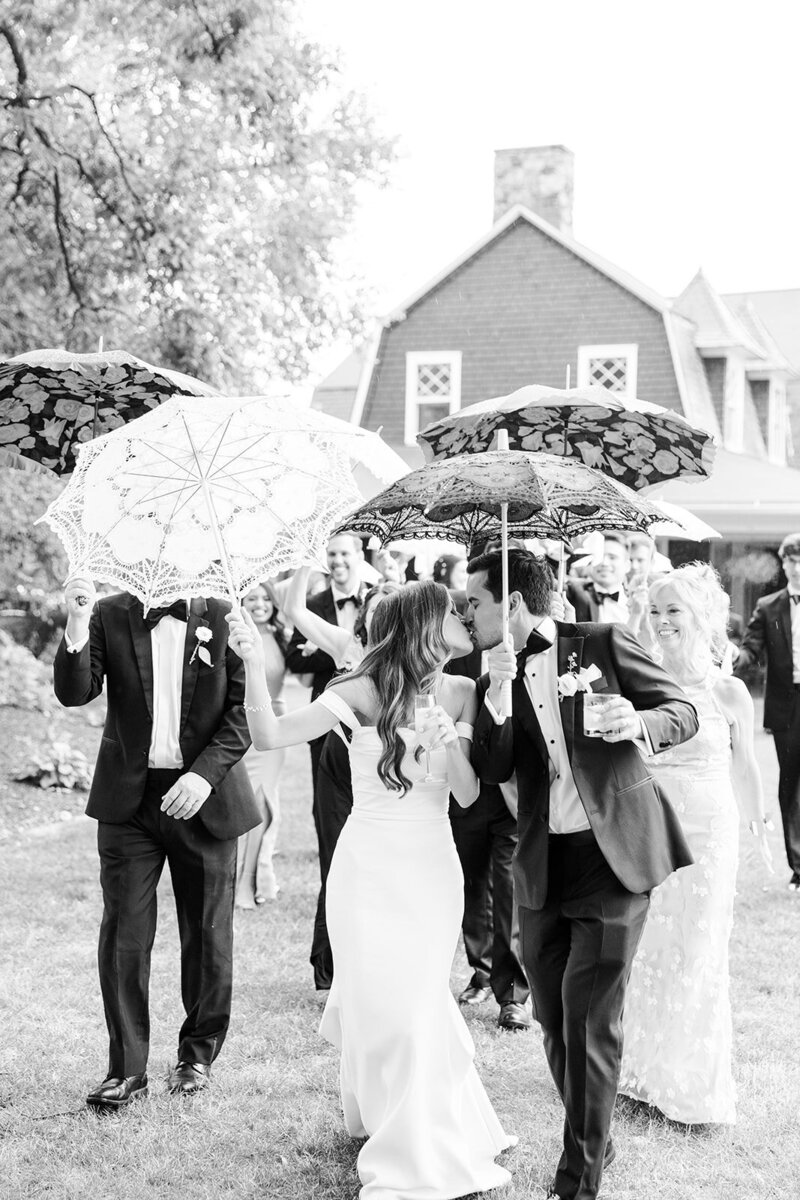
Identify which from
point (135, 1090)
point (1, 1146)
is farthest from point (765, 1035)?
point (1, 1146)

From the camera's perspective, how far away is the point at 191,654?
5234mm

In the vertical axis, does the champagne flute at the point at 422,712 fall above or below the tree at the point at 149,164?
below

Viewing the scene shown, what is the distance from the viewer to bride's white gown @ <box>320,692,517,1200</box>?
4125 millimetres

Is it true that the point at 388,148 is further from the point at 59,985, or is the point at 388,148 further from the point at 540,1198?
the point at 540,1198

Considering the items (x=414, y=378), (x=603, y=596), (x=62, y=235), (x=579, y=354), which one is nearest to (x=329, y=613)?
(x=603, y=596)

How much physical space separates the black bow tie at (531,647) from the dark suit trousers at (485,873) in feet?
7.35

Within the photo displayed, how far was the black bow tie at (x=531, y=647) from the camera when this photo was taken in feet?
14.3

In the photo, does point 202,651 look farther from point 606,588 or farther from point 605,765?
point 606,588

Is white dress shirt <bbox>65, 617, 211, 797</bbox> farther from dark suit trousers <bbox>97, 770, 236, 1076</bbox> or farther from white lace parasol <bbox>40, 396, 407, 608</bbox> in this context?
white lace parasol <bbox>40, 396, 407, 608</bbox>

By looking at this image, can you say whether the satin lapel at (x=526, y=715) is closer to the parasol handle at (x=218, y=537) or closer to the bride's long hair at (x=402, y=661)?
the bride's long hair at (x=402, y=661)

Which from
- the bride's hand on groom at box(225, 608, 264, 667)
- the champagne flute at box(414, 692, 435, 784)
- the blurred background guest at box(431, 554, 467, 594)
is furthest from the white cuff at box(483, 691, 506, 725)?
the blurred background guest at box(431, 554, 467, 594)

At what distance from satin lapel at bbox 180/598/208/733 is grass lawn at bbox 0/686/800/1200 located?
58.9 inches

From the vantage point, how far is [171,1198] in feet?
14.0

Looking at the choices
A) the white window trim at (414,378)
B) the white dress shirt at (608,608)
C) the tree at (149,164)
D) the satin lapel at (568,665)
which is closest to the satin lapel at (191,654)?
the satin lapel at (568,665)
